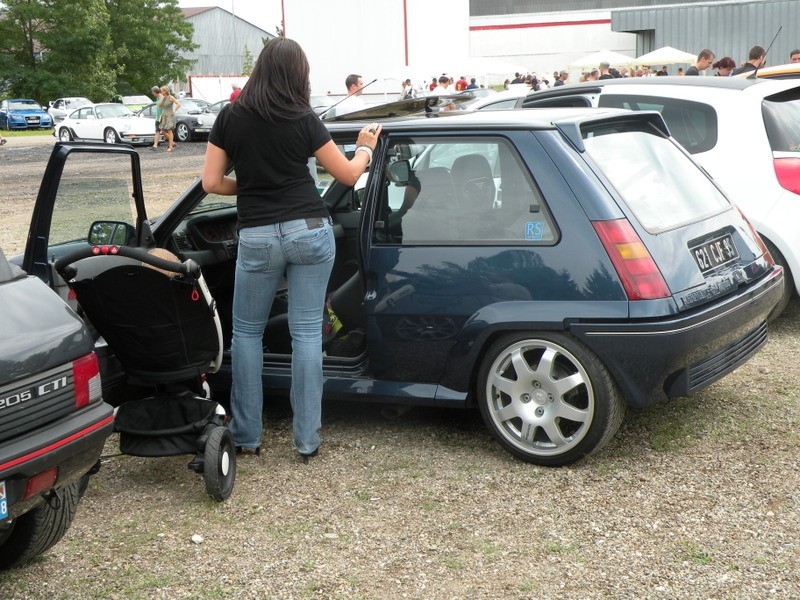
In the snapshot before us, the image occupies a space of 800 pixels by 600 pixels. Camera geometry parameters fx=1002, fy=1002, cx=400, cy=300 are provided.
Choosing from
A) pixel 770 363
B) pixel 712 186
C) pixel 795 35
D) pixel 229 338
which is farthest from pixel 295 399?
pixel 795 35

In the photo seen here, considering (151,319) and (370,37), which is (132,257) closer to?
(151,319)

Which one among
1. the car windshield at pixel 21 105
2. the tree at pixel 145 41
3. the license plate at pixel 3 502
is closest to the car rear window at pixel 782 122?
the license plate at pixel 3 502

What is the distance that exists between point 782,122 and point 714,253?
7.82ft

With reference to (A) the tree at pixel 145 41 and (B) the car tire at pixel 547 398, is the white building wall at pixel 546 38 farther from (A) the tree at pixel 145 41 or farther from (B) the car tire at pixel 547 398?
(B) the car tire at pixel 547 398

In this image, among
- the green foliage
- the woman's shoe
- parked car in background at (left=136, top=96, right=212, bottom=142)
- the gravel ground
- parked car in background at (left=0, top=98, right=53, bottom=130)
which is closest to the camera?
the gravel ground

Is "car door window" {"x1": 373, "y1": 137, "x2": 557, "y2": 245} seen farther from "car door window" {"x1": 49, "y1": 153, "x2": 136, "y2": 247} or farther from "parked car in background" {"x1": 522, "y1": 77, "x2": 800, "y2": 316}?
"parked car in background" {"x1": 522, "y1": 77, "x2": 800, "y2": 316}

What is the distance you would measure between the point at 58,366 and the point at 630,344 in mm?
2230

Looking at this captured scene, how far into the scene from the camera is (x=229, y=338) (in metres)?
5.27

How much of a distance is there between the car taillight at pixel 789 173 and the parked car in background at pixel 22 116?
151 ft

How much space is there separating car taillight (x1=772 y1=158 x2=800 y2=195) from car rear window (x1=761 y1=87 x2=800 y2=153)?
106mm

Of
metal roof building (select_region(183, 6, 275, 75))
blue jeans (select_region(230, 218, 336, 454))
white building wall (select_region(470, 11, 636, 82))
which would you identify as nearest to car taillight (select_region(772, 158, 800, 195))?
blue jeans (select_region(230, 218, 336, 454))

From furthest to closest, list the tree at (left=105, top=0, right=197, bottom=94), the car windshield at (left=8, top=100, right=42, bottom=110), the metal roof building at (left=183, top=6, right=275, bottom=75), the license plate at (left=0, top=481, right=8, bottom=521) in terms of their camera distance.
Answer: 1. the metal roof building at (left=183, top=6, right=275, bottom=75)
2. the tree at (left=105, top=0, right=197, bottom=94)
3. the car windshield at (left=8, top=100, right=42, bottom=110)
4. the license plate at (left=0, top=481, right=8, bottom=521)

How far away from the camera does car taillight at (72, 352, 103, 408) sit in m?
3.19

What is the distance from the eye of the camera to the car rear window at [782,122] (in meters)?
6.36
